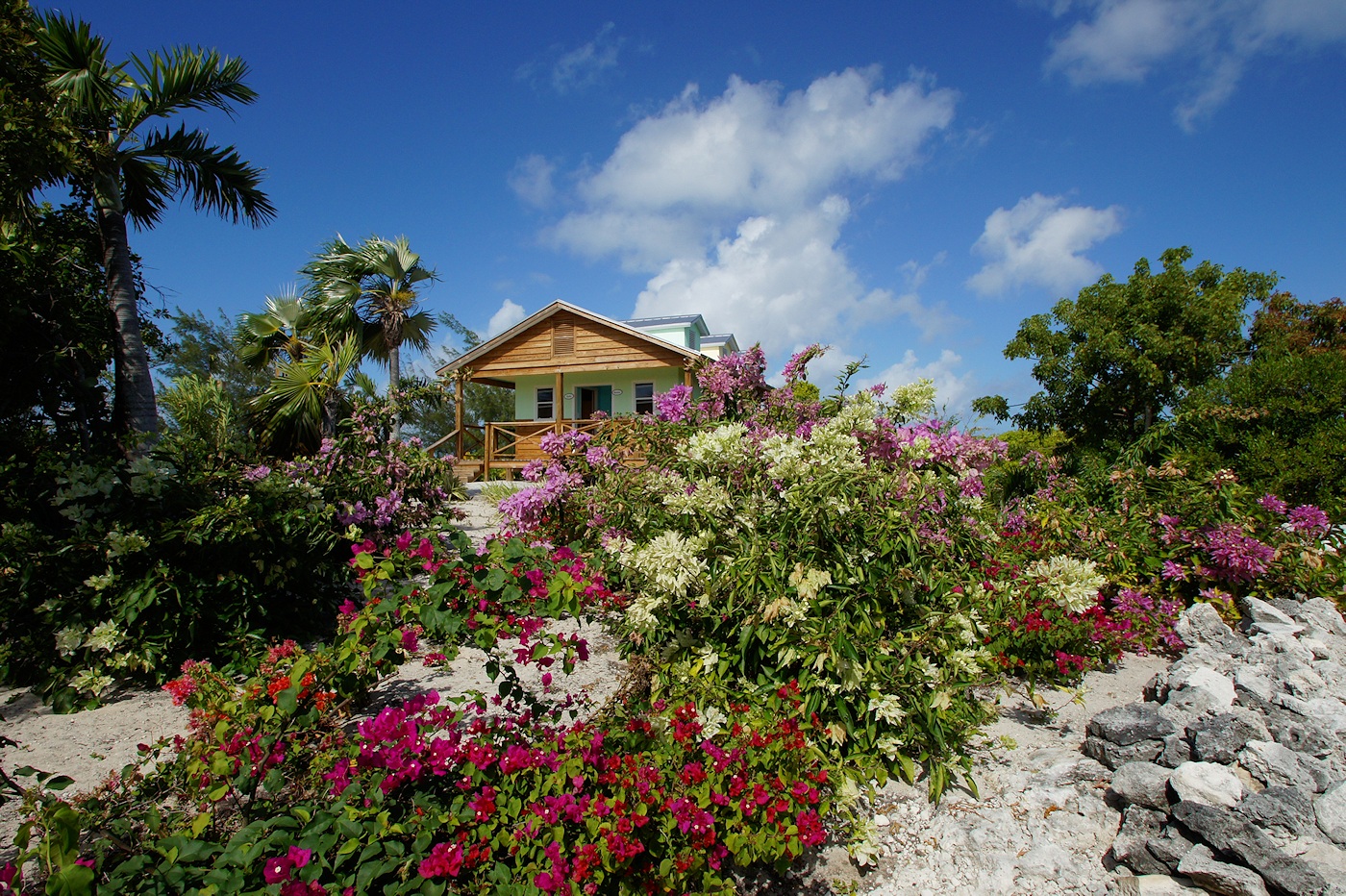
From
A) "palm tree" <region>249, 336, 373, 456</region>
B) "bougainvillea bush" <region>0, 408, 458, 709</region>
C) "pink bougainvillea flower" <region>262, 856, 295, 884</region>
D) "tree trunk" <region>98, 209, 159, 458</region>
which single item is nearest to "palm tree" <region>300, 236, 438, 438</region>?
"palm tree" <region>249, 336, 373, 456</region>

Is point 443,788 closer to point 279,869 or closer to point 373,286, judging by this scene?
point 279,869

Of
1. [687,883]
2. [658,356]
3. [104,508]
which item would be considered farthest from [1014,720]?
[658,356]

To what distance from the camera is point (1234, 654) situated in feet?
13.2

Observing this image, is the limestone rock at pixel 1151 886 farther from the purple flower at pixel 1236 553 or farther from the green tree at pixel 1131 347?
the green tree at pixel 1131 347

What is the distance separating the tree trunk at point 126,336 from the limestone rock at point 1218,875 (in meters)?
8.88

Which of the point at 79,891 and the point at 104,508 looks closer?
the point at 79,891

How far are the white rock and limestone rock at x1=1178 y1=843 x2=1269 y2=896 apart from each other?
0.21 metres

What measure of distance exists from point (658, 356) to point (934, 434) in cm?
1124

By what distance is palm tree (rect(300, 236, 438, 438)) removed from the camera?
13734 millimetres

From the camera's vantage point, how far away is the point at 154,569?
373 cm

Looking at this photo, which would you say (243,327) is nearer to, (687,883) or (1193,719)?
(687,883)

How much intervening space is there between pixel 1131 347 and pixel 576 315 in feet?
37.3

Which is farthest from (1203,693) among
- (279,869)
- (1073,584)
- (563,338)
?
(563,338)

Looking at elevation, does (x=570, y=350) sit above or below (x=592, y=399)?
above
